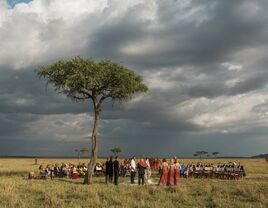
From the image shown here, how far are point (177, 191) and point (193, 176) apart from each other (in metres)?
15.7

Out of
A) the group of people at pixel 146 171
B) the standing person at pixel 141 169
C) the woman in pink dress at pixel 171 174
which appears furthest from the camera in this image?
the standing person at pixel 141 169

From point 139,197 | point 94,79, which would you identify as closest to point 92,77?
point 94,79

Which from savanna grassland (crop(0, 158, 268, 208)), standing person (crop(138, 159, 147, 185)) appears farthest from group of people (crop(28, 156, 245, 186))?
savanna grassland (crop(0, 158, 268, 208))

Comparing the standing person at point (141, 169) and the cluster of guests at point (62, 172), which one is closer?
the standing person at point (141, 169)

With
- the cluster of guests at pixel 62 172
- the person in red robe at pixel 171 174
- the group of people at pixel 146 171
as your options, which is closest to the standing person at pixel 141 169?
the group of people at pixel 146 171

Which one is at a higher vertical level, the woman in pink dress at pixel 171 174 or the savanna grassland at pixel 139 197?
the woman in pink dress at pixel 171 174

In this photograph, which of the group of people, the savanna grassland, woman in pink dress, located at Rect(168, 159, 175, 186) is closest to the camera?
the savanna grassland

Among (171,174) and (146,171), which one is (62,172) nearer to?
(146,171)

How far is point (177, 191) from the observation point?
88.0ft

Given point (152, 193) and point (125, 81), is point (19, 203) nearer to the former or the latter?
point (152, 193)

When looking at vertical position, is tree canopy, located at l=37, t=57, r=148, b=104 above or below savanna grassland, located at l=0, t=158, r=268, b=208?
above

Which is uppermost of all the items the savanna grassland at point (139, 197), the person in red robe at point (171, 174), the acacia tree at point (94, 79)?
the acacia tree at point (94, 79)

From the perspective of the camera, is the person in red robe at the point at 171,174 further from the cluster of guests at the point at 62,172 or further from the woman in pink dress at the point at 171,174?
the cluster of guests at the point at 62,172

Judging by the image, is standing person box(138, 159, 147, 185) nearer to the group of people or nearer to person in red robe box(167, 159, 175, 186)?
the group of people
